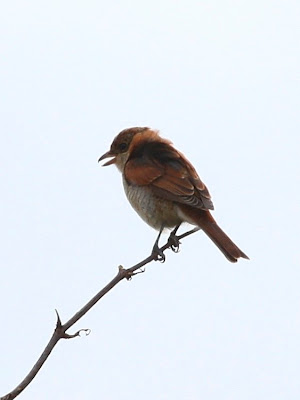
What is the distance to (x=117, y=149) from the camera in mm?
7641

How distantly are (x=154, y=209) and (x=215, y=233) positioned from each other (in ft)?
2.07

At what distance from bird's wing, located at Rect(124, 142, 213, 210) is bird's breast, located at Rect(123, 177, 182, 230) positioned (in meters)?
0.05

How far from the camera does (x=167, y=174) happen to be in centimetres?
685

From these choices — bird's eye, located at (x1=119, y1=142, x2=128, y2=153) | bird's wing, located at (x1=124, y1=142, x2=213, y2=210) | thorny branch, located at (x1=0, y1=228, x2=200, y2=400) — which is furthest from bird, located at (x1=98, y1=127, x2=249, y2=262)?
thorny branch, located at (x1=0, y1=228, x2=200, y2=400)

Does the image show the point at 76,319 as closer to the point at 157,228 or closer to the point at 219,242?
the point at 219,242

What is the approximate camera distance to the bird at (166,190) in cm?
645

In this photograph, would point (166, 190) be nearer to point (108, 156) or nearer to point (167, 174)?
point (167, 174)

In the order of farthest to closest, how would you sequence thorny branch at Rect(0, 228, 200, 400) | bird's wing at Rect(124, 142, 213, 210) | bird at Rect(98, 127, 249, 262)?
bird's wing at Rect(124, 142, 213, 210) → bird at Rect(98, 127, 249, 262) → thorny branch at Rect(0, 228, 200, 400)

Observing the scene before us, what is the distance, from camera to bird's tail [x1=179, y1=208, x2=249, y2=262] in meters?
5.97

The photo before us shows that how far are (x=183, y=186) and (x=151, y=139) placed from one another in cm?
86

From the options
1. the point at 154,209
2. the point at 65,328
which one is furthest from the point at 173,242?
the point at 65,328

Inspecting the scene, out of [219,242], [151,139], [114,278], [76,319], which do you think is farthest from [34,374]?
[151,139]

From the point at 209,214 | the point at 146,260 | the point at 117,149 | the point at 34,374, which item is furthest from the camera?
the point at 117,149

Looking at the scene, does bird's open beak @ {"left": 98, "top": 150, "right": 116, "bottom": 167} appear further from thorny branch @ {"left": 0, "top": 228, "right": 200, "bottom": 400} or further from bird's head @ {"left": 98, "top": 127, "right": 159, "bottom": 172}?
thorny branch @ {"left": 0, "top": 228, "right": 200, "bottom": 400}
